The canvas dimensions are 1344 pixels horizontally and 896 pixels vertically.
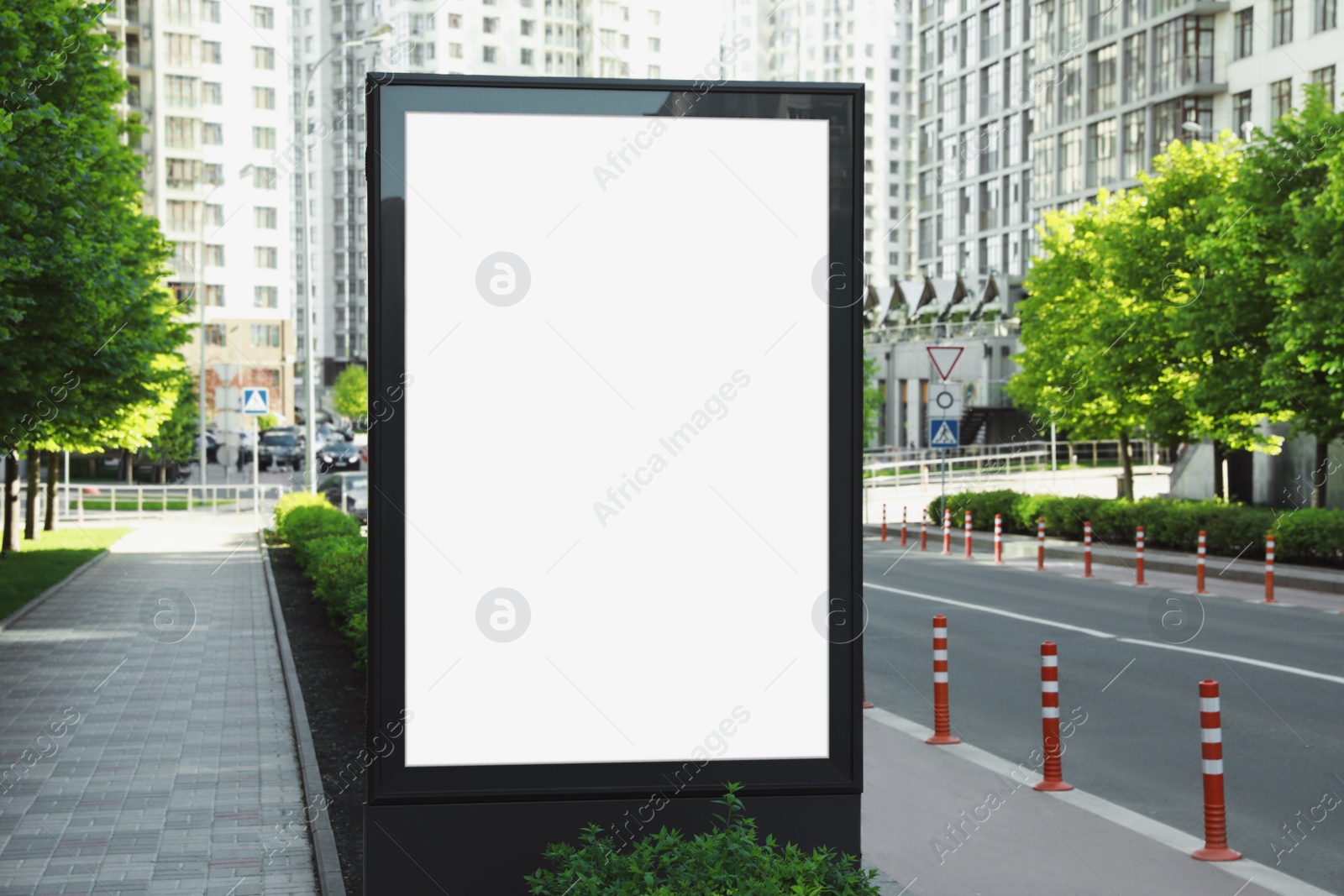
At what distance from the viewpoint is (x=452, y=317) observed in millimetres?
4250

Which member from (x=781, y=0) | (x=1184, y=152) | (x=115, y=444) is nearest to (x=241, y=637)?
(x=115, y=444)

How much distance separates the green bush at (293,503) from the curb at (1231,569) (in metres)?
11.6

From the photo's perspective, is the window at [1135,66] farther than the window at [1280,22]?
Yes

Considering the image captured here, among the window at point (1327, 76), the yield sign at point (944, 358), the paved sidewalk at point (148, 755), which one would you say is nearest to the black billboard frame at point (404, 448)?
the paved sidewalk at point (148, 755)

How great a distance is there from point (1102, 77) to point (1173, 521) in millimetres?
44346

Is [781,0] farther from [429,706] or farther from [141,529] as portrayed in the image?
[429,706]

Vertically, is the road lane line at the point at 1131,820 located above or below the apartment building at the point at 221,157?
below

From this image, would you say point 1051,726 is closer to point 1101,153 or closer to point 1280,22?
point 1280,22

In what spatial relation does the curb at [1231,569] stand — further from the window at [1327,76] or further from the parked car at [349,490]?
the window at [1327,76]

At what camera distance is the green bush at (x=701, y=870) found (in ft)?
12.0

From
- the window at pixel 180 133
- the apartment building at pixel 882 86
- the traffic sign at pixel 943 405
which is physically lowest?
the traffic sign at pixel 943 405

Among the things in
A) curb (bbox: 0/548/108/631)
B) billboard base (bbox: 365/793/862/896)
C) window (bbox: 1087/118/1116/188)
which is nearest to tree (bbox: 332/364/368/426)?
window (bbox: 1087/118/1116/188)

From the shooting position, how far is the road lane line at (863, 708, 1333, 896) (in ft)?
19.9

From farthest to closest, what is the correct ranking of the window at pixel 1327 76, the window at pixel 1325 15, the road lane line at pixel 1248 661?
1. the window at pixel 1325 15
2. the window at pixel 1327 76
3. the road lane line at pixel 1248 661
